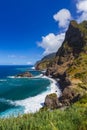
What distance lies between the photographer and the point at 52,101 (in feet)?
224

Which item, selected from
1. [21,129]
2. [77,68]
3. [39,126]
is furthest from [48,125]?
[77,68]

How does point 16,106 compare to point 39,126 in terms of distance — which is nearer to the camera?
point 39,126

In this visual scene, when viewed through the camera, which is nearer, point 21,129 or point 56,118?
point 21,129

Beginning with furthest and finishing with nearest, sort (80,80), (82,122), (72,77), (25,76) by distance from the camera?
(25,76)
(72,77)
(80,80)
(82,122)

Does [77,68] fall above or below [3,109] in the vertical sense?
above

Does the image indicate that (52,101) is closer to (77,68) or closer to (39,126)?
(39,126)

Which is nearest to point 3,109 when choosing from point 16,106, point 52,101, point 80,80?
point 16,106

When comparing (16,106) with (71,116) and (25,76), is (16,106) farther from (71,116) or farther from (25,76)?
(25,76)

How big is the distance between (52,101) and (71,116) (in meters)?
51.0

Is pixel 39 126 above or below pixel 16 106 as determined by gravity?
above

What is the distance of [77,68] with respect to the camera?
136500mm

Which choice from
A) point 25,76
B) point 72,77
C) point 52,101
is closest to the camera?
point 52,101

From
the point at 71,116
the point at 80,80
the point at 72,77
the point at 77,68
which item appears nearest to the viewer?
the point at 71,116

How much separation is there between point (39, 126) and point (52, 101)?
53.8 metres
